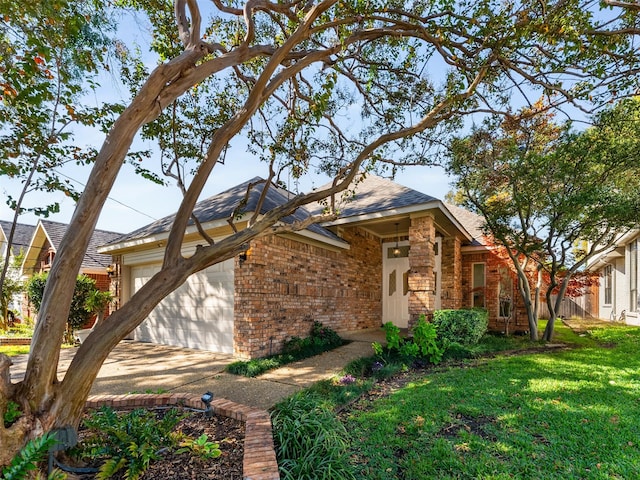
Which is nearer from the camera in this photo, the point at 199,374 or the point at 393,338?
the point at 199,374

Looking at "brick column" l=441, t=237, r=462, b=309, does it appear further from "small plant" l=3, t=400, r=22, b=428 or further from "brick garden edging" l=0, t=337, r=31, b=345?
"brick garden edging" l=0, t=337, r=31, b=345

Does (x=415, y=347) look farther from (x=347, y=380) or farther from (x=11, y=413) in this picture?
(x=11, y=413)

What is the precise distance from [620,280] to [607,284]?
235cm

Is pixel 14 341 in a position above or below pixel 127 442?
below

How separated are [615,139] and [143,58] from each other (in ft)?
30.6

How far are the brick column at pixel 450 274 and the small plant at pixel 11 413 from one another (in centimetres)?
1030

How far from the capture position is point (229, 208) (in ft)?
24.8

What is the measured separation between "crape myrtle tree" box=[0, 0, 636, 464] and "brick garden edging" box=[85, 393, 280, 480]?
3.88ft

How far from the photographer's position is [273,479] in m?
2.14

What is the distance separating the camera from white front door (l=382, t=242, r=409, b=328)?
11.5 m

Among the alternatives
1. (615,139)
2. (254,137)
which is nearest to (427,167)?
(254,137)

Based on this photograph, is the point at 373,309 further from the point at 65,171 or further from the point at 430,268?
the point at 65,171

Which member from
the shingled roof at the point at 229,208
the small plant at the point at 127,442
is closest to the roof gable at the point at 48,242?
the shingled roof at the point at 229,208

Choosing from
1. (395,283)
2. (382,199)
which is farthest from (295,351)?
(395,283)
